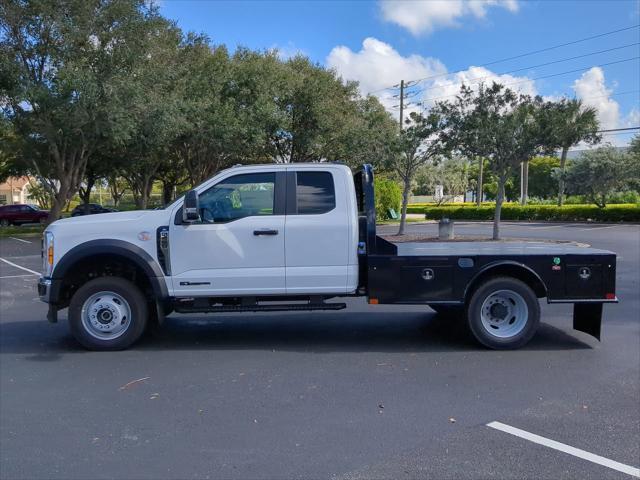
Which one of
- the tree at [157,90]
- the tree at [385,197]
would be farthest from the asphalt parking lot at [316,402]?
the tree at [385,197]

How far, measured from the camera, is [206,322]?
8484 mm

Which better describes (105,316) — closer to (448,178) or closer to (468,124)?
(468,124)

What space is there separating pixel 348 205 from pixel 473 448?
11.0 ft

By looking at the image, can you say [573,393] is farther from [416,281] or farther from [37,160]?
[37,160]

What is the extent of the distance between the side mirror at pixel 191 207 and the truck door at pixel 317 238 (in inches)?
40.9

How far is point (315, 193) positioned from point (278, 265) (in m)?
0.97

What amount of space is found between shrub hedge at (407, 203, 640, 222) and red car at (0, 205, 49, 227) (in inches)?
1141

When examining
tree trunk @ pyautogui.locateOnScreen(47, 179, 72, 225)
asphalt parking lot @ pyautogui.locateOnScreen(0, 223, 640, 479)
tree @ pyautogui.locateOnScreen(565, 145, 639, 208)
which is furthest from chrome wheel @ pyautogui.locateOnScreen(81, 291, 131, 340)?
tree @ pyautogui.locateOnScreen(565, 145, 639, 208)

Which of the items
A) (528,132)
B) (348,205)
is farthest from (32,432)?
(528,132)

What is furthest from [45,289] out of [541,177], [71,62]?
[541,177]

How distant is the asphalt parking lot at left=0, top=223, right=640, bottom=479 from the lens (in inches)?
156

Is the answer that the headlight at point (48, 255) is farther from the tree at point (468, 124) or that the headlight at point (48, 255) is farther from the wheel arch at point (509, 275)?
the tree at point (468, 124)

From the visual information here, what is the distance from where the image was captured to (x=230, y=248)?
262 inches

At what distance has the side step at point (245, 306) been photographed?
6785mm
